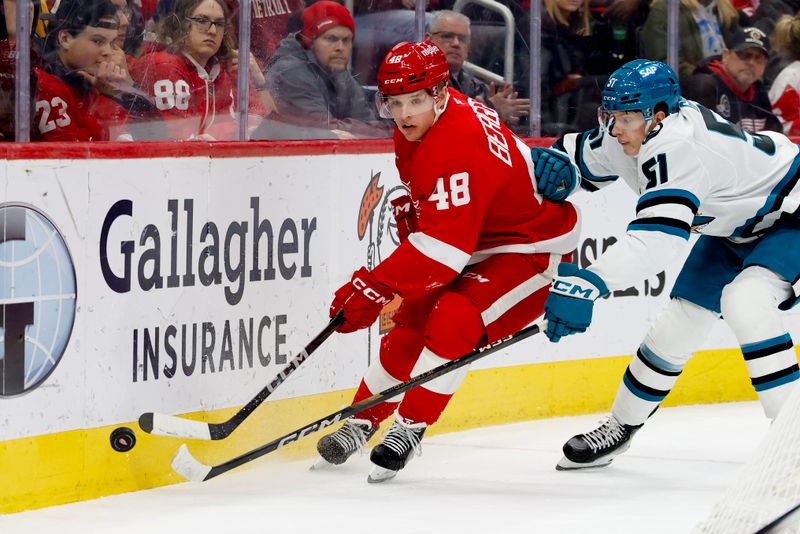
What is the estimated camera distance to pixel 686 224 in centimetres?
353

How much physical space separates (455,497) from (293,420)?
67 centimetres

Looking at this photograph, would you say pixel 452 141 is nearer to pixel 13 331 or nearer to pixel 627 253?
pixel 627 253

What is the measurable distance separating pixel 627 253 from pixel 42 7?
1.57 metres

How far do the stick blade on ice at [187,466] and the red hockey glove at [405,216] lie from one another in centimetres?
81

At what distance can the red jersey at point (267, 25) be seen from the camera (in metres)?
4.37

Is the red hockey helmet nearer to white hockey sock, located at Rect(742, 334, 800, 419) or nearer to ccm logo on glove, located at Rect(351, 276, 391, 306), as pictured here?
ccm logo on glove, located at Rect(351, 276, 391, 306)

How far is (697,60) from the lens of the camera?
18.5 feet

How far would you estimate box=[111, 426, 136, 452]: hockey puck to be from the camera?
3.60 m

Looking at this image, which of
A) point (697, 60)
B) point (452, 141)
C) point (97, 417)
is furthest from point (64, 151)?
point (697, 60)

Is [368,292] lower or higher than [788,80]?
lower

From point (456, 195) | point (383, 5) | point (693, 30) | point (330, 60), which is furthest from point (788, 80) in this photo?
point (456, 195)

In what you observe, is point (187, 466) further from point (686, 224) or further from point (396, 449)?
point (686, 224)

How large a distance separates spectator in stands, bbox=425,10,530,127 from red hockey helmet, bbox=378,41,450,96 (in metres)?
1.24

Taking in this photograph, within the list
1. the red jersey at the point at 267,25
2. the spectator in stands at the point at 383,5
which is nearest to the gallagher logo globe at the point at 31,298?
the red jersey at the point at 267,25
